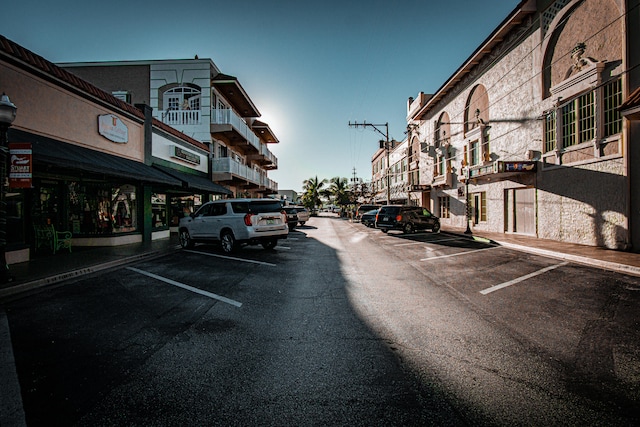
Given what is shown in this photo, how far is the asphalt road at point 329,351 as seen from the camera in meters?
2.50

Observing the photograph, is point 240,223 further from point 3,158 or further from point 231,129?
point 231,129

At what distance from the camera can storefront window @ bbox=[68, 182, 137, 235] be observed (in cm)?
1230

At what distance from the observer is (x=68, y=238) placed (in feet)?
35.4

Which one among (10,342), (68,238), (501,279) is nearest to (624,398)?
(501,279)

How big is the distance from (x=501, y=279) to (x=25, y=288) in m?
10.1

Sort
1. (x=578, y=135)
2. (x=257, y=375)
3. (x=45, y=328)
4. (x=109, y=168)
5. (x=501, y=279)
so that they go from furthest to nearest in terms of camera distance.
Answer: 1. (x=578, y=135)
2. (x=109, y=168)
3. (x=501, y=279)
4. (x=45, y=328)
5. (x=257, y=375)

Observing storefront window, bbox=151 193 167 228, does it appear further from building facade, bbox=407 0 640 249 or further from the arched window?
building facade, bbox=407 0 640 249

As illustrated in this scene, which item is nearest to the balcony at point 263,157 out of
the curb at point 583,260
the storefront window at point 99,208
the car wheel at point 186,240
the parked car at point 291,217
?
the parked car at point 291,217

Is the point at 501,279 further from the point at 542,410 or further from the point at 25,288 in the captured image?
the point at 25,288

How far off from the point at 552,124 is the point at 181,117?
2152 cm

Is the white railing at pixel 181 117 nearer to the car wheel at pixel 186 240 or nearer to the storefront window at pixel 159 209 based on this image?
the storefront window at pixel 159 209

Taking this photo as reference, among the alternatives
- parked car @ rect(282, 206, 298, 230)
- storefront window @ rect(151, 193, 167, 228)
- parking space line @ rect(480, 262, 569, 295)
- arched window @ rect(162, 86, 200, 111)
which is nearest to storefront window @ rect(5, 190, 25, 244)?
storefront window @ rect(151, 193, 167, 228)

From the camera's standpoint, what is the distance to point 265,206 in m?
11.1

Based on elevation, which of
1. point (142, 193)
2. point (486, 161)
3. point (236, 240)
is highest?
point (486, 161)
